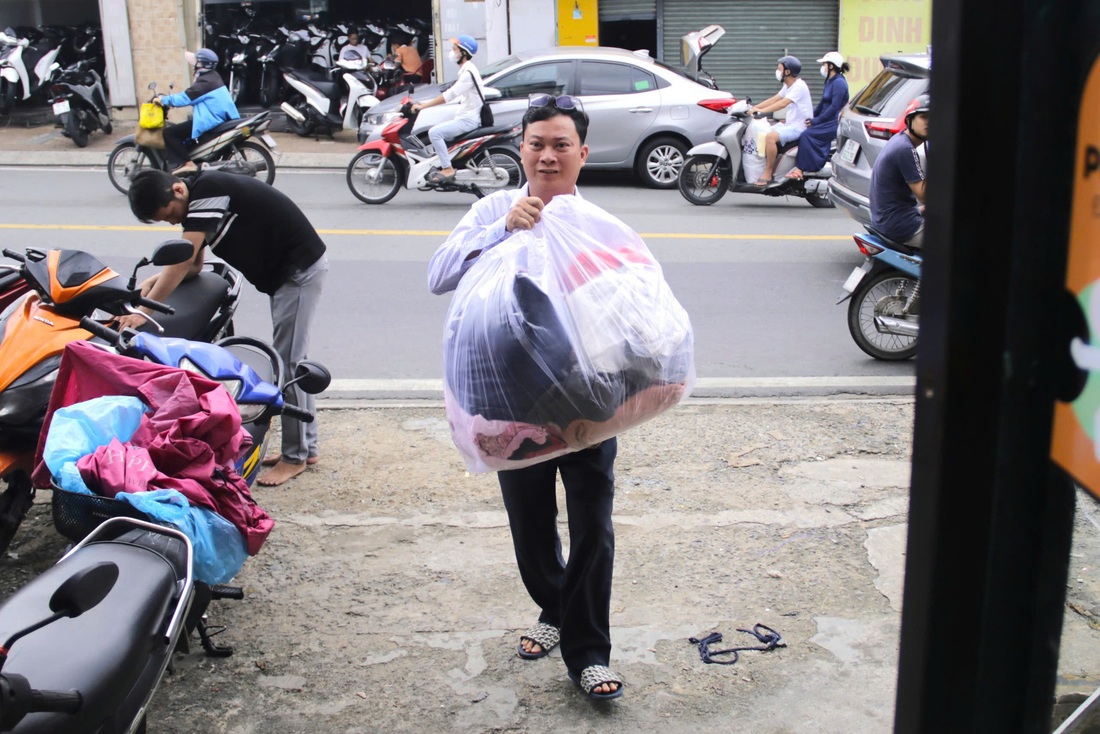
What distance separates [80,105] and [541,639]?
14099mm

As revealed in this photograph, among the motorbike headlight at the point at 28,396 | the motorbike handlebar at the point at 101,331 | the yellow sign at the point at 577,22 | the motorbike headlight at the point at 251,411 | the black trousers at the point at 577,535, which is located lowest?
the black trousers at the point at 577,535

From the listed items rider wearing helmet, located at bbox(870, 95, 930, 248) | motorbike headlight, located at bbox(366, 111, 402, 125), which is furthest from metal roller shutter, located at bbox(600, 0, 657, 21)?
rider wearing helmet, located at bbox(870, 95, 930, 248)

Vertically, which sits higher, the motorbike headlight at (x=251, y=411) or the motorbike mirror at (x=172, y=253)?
the motorbike mirror at (x=172, y=253)

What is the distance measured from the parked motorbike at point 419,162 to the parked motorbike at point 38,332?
280 inches

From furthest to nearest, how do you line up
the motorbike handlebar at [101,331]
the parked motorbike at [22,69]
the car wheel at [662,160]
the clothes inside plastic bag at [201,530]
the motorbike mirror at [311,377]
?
the parked motorbike at [22,69] < the car wheel at [662,160] < the motorbike mirror at [311,377] < the motorbike handlebar at [101,331] < the clothes inside plastic bag at [201,530]

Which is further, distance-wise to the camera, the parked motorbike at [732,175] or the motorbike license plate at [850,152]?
the parked motorbike at [732,175]

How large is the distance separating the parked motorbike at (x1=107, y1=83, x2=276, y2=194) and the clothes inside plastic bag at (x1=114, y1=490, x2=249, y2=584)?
9287 mm

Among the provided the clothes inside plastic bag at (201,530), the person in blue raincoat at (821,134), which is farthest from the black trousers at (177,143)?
the clothes inside plastic bag at (201,530)

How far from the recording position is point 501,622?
12.0 feet

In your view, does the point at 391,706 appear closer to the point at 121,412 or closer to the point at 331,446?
the point at 121,412

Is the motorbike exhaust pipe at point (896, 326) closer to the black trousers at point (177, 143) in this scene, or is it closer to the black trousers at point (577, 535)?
the black trousers at point (577, 535)

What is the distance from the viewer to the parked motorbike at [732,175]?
37.6 feet

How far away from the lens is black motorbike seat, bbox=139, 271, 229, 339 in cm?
453

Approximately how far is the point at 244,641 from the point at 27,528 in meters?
1.37
